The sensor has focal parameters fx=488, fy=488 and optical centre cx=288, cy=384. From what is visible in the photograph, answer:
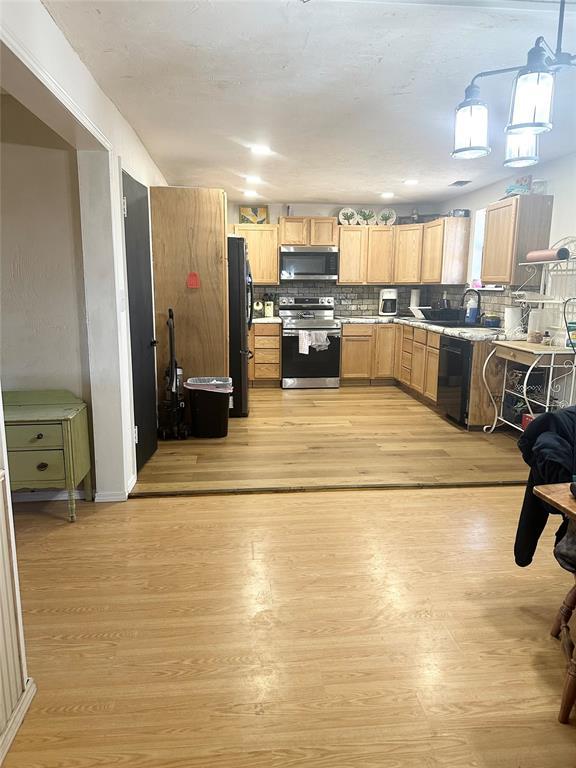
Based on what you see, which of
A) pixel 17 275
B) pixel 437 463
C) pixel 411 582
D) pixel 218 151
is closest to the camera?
pixel 411 582

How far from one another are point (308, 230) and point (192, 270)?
2703 mm

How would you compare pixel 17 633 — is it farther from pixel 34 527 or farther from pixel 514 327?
pixel 514 327

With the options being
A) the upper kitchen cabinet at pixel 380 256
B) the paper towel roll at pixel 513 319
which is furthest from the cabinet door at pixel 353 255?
the paper towel roll at pixel 513 319

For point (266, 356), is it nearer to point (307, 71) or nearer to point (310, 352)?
point (310, 352)

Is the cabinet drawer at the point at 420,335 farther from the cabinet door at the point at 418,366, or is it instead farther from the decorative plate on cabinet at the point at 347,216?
the decorative plate on cabinet at the point at 347,216

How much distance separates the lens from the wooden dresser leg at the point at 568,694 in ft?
4.98

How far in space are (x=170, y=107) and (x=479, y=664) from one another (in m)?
3.32

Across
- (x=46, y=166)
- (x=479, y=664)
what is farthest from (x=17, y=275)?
(x=479, y=664)

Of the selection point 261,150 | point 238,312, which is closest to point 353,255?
point 238,312

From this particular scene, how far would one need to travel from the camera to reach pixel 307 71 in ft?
8.16

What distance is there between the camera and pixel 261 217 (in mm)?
6684

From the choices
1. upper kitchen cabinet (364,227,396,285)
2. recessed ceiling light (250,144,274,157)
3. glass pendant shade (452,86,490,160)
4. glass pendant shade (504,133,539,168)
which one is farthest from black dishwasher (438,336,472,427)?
glass pendant shade (452,86,490,160)

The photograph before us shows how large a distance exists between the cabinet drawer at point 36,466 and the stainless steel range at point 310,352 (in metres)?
3.82

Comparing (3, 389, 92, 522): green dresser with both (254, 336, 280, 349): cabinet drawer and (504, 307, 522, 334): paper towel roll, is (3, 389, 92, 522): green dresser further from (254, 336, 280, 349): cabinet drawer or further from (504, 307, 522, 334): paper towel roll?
(504, 307, 522, 334): paper towel roll
